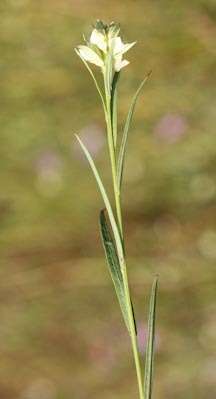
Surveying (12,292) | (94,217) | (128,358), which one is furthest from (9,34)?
(128,358)

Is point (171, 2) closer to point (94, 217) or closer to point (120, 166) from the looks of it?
point (94, 217)

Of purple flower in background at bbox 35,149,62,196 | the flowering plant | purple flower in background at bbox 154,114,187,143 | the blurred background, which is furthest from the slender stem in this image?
purple flower in background at bbox 154,114,187,143

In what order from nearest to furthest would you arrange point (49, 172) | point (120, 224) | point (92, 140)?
1. point (120, 224)
2. point (49, 172)
3. point (92, 140)

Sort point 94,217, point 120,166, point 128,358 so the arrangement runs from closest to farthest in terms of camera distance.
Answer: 1. point 120,166
2. point 128,358
3. point 94,217

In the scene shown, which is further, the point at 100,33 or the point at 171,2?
the point at 171,2

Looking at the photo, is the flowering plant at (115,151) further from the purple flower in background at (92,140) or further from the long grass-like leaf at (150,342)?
the purple flower in background at (92,140)

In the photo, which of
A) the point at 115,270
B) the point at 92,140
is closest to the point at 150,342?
the point at 115,270

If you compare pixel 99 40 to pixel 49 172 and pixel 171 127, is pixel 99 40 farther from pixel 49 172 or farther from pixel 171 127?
pixel 171 127

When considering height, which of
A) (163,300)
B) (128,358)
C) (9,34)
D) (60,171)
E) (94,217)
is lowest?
(128,358)
